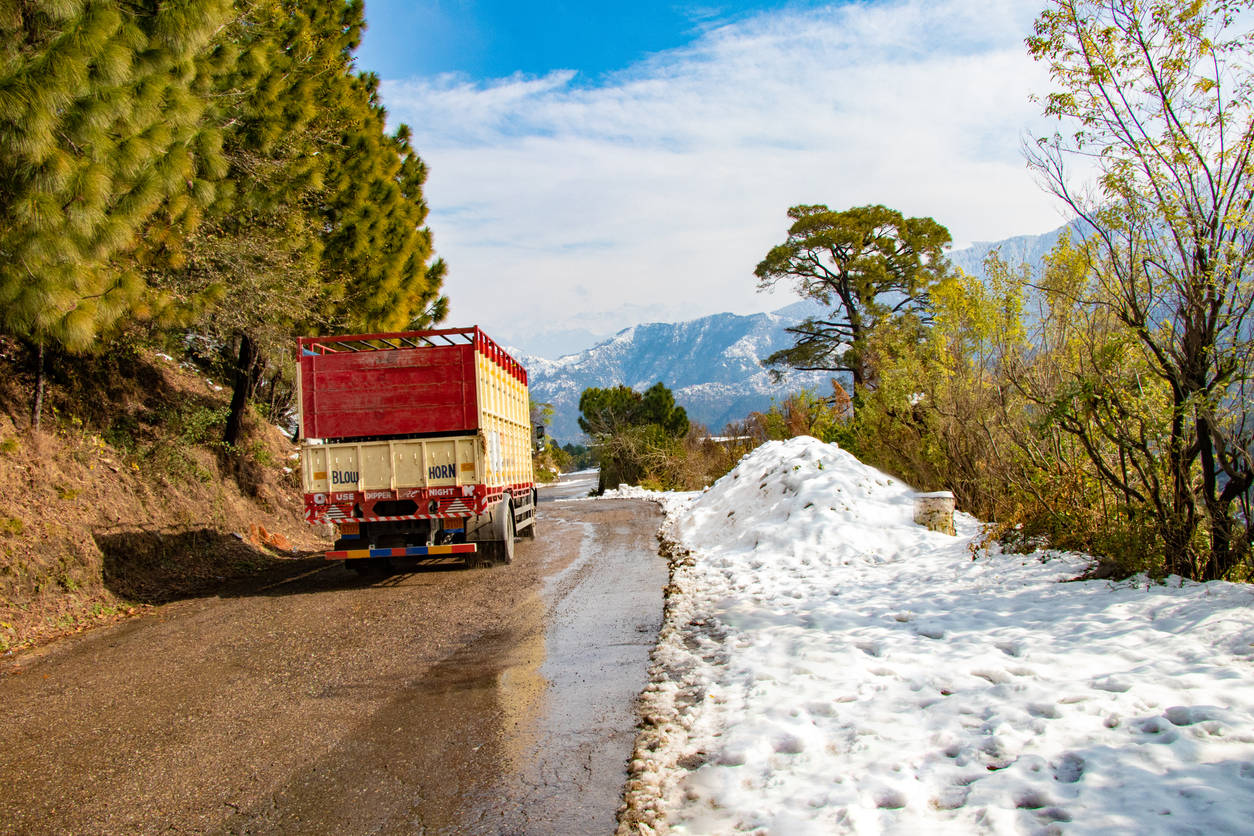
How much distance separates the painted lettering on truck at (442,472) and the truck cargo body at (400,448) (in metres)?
0.01

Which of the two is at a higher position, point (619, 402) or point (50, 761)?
point (619, 402)

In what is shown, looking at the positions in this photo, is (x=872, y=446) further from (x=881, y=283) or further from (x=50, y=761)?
(x=881, y=283)

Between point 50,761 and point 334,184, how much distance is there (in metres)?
12.3

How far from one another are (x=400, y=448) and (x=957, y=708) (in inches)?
322

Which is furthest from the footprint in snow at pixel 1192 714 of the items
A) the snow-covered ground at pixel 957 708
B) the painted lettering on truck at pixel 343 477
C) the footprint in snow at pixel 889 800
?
the painted lettering on truck at pixel 343 477

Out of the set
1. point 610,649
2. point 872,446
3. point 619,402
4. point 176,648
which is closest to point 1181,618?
point 610,649

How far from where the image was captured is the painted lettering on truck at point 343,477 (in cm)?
1059

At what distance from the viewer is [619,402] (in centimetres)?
5672

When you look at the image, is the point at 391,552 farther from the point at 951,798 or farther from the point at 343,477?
the point at 951,798

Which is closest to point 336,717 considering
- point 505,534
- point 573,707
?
point 573,707

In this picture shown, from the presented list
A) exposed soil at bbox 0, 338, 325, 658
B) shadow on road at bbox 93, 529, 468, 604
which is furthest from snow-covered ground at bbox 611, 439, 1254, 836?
exposed soil at bbox 0, 338, 325, 658

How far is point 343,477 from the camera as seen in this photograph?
34.8 ft

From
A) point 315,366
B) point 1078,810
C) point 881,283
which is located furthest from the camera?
point 881,283

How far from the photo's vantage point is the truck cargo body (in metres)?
10.6
